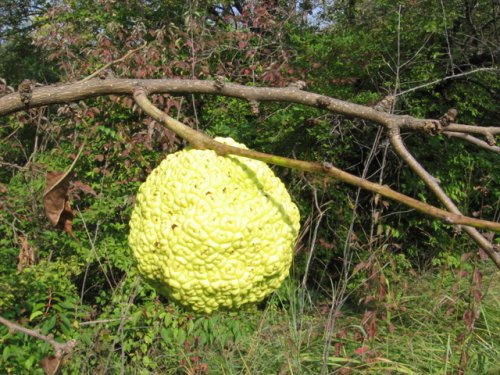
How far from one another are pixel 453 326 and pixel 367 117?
361cm

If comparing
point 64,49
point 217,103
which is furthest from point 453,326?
point 64,49

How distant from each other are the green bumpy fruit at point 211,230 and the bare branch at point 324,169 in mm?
78

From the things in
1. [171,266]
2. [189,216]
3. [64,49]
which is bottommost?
[171,266]

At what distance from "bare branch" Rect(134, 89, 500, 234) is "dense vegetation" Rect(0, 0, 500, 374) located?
109 inches

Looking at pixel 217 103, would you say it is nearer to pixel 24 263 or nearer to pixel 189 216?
pixel 24 263

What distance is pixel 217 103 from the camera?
5648 mm

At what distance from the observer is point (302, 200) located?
5086 mm

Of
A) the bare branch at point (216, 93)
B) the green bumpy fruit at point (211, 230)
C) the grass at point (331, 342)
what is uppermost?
the bare branch at point (216, 93)

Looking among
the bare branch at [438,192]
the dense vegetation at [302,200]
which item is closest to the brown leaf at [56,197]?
the bare branch at [438,192]

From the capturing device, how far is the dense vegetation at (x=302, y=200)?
3.86 m

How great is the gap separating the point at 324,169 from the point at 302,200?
4.35 meters

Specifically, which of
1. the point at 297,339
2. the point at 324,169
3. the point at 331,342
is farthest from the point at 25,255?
the point at 324,169

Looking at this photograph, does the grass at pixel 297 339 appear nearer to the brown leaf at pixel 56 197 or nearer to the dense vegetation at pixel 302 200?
the dense vegetation at pixel 302 200

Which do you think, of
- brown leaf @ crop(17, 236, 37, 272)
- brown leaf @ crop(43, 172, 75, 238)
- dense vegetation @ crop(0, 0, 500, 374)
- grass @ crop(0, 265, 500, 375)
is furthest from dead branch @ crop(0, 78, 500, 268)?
brown leaf @ crop(17, 236, 37, 272)
